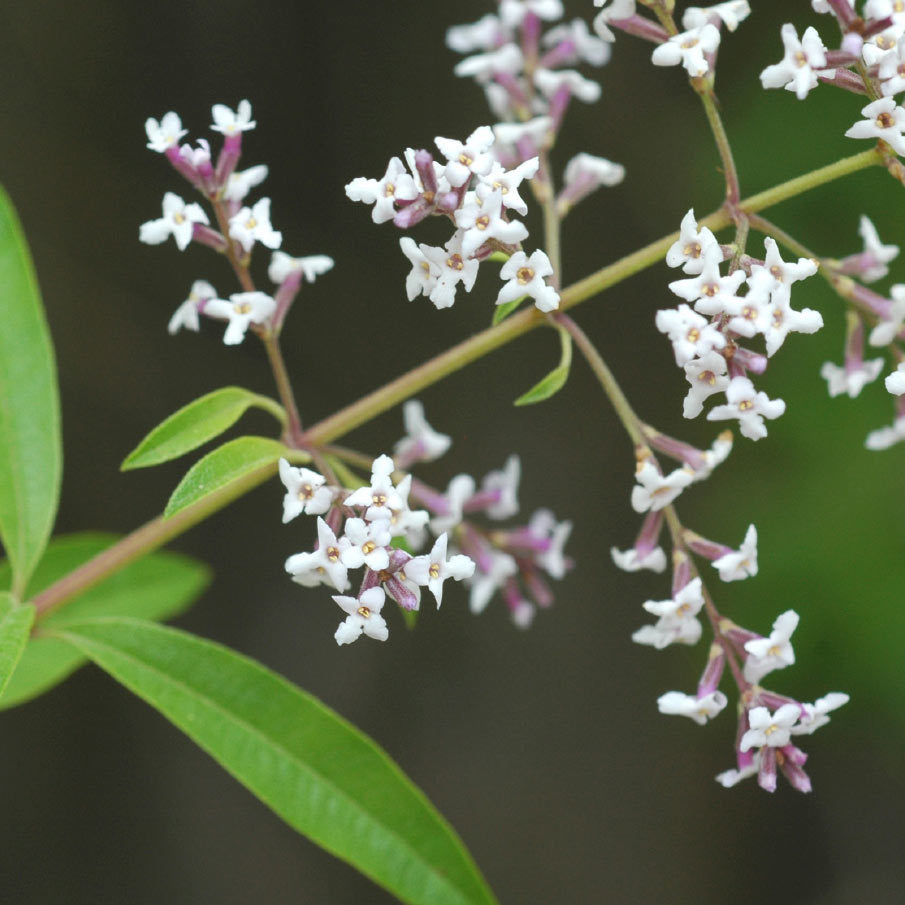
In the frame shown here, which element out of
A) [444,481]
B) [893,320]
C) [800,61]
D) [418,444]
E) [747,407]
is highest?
[444,481]

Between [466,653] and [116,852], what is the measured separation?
1.63 meters

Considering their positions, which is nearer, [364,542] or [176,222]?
[364,542]

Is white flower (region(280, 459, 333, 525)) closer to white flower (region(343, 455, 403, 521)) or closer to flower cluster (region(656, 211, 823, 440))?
white flower (region(343, 455, 403, 521))

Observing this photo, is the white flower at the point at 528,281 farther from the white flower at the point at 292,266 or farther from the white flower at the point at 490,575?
the white flower at the point at 490,575

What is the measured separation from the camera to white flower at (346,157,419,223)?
176 cm

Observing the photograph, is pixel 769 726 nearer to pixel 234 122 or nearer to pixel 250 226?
pixel 250 226

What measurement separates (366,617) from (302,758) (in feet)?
1.50

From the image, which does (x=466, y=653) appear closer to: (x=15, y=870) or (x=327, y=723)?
(x=15, y=870)

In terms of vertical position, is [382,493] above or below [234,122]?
below

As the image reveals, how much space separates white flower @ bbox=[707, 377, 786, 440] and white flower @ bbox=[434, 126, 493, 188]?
0.54 metres

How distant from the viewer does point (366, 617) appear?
1723 millimetres

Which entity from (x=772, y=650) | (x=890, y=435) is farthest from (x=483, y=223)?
(x=890, y=435)

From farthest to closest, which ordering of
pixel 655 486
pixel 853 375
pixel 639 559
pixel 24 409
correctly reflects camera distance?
pixel 24 409 < pixel 853 375 < pixel 639 559 < pixel 655 486

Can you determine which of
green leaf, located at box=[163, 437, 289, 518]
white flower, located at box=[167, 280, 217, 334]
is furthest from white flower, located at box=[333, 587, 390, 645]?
white flower, located at box=[167, 280, 217, 334]
